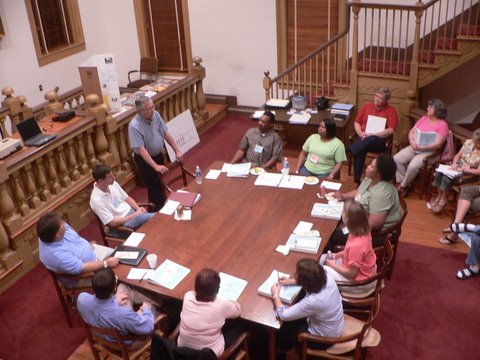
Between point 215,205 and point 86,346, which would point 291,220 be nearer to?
point 215,205

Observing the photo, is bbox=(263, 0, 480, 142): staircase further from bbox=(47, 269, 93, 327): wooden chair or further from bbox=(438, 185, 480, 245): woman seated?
bbox=(47, 269, 93, 327): wooden chair

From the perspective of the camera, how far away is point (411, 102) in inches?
256

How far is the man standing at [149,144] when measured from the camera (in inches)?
205

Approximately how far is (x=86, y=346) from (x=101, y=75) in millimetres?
3475

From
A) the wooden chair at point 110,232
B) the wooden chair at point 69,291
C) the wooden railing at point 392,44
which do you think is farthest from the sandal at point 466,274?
the wooden chair at point 69,291

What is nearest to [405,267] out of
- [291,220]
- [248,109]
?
[291,220]

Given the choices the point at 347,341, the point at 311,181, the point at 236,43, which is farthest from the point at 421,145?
the point at 236,43

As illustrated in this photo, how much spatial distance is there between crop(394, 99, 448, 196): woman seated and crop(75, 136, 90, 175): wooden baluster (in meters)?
3.54

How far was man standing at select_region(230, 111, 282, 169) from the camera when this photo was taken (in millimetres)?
5414

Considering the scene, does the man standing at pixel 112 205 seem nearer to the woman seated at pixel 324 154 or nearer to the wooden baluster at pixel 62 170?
the wooden baluster at pixel 62 170

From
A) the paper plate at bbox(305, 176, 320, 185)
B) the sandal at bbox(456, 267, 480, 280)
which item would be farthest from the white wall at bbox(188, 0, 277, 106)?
the sandal at bbox(456, 267, 480, 280)

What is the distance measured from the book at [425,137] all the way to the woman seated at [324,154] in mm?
992

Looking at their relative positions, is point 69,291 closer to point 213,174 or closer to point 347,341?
point 213,174

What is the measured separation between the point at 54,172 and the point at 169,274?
2.29 metres
